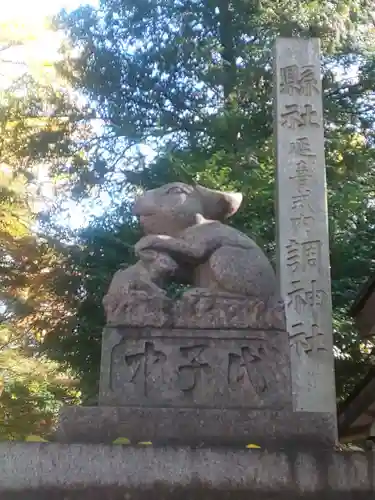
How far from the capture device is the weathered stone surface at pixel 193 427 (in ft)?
9.11

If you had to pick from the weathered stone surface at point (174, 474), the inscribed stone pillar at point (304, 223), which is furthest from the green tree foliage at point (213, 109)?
the weathered stone surface at point (174, 474)

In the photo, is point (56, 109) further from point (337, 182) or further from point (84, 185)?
point (337, 182)

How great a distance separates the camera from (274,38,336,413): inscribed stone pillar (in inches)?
217

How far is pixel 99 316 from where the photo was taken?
7.80 meters

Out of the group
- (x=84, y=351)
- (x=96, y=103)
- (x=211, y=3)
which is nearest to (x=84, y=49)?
(x=96, y=103)

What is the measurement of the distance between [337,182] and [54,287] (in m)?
4.23

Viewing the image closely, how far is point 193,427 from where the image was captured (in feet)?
9.23

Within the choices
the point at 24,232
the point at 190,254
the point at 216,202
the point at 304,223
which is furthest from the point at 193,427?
the point at 24,232

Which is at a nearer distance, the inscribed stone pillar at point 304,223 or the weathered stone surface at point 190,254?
the weathered stone surface at point 190,254

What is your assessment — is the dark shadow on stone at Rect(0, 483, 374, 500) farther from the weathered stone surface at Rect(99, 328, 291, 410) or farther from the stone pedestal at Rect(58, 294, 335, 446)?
the weathered stone surface at Rect(99, 328, 291, 410)

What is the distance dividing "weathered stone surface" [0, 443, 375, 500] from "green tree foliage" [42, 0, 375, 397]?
4.99 meters

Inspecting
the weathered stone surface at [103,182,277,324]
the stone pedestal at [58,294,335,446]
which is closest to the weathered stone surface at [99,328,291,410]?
the stone pedestal at [58,294,335,446]

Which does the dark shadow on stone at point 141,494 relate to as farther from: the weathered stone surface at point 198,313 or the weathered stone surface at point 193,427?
the weathered stone surface at point 198,313

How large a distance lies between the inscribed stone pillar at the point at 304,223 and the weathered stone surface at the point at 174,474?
2.80m
